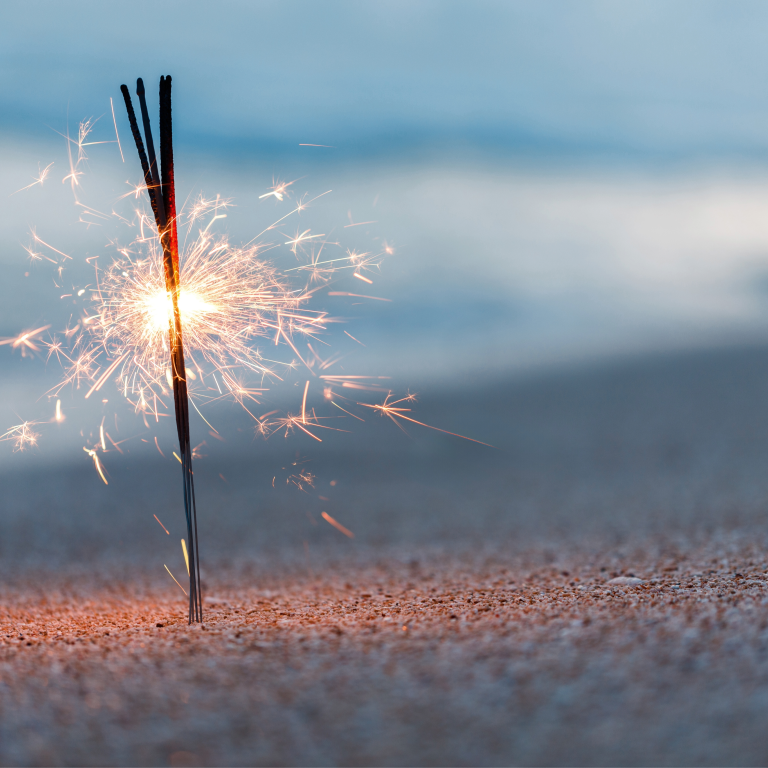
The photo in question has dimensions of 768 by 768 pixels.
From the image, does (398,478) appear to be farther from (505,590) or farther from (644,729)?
(644,729)

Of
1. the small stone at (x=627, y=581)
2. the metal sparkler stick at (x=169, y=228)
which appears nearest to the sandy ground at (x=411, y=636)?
the small stone at (x=627, y=581)

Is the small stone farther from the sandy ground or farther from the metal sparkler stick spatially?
the metal sparkler stick

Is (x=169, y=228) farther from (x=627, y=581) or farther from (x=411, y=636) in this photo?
(x=627, y=581)

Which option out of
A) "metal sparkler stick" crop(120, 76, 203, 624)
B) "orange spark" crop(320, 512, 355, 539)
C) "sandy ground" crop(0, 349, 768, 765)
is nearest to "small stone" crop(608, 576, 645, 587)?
"sandy ground" crop(0, 349, 768, 765)

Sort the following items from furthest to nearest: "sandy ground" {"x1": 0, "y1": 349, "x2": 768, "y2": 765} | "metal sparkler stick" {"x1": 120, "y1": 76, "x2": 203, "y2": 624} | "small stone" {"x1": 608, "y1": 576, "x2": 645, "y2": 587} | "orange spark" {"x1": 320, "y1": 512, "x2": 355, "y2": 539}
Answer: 1. "orange spark" {"x1": 320, "y1": 512, "x2": 355, "y2": 539}
2. "small stone" {"x1": 608, "y1": 576, "x2": 645, "y2": 587}
3. "metal sparkler stick" {"x1": 120, "y1": 76, "x2": 203, "y2": 624}
4. "sandy ground" {"x1": 0, "y1": 349, "x2": 768, "y2": 765}

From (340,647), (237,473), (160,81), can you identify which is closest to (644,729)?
(340,647)

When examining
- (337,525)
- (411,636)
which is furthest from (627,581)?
(337,525)
